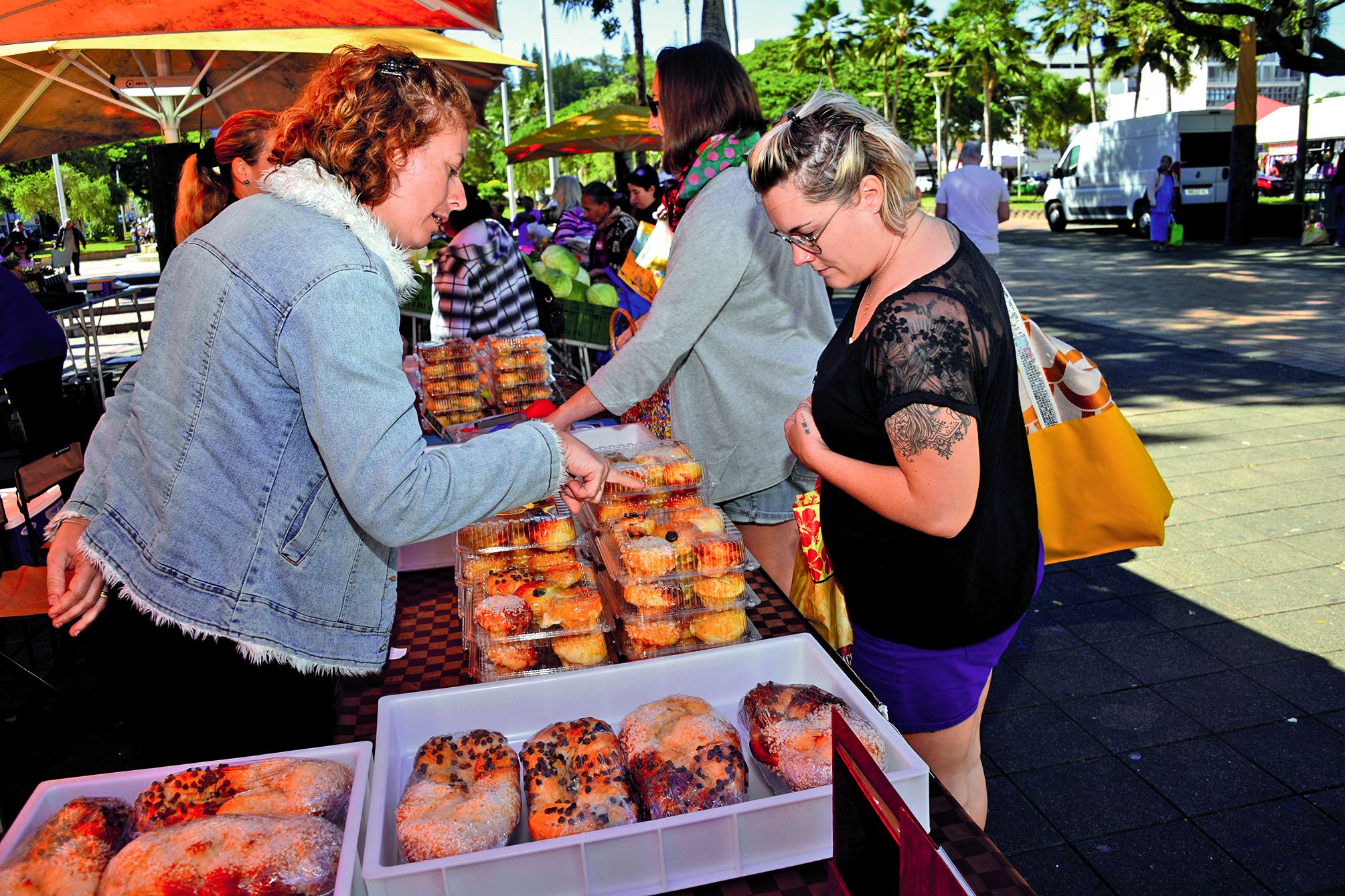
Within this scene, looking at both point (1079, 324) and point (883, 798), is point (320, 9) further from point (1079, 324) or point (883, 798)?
point (1079, 324)

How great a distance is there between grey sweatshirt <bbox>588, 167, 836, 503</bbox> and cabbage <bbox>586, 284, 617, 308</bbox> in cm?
310

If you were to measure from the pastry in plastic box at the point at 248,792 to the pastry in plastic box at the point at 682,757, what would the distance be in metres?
0.44

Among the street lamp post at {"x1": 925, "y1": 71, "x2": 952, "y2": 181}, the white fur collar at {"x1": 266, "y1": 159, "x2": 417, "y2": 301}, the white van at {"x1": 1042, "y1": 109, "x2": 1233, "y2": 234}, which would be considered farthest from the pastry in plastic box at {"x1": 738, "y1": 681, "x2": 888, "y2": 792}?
the street lamp post at {"x1": 925, "y1": 71, "x2": 952, "y2": 181}

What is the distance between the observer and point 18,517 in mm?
4562

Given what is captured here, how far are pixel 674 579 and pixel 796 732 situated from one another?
0.54 metres

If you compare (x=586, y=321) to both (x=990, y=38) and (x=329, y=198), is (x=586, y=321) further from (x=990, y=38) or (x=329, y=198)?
(x=990, y=38)

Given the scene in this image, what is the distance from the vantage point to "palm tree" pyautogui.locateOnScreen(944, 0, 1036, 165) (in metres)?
51.3

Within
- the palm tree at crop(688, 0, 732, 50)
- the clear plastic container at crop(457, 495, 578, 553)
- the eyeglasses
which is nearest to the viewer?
the eyeglasses

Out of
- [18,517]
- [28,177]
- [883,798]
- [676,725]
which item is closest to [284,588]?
[676,725]

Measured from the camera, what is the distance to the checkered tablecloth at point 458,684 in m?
1.23

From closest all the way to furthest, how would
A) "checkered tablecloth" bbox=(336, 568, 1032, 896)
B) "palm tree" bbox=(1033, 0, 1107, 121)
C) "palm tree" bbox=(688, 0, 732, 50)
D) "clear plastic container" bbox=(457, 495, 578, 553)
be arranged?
"checkered tablecloth" bbox=(336, 568, 1032, 896) → "clear plastic container" bbox=(457, 495, 578, 553) → "palm tree" bbox=(688, 0, 732, 50) → "palm tree" bbox=(1033, 0, 1107, 121)

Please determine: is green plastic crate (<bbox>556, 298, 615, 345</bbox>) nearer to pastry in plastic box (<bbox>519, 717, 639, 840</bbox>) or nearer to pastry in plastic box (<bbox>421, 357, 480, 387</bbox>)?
pastry in plastic box (<bbox>421, 357, 480, 387</bbox>)

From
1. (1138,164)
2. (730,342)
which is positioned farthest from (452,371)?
(1138,164)

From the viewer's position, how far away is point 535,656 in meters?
1.80
